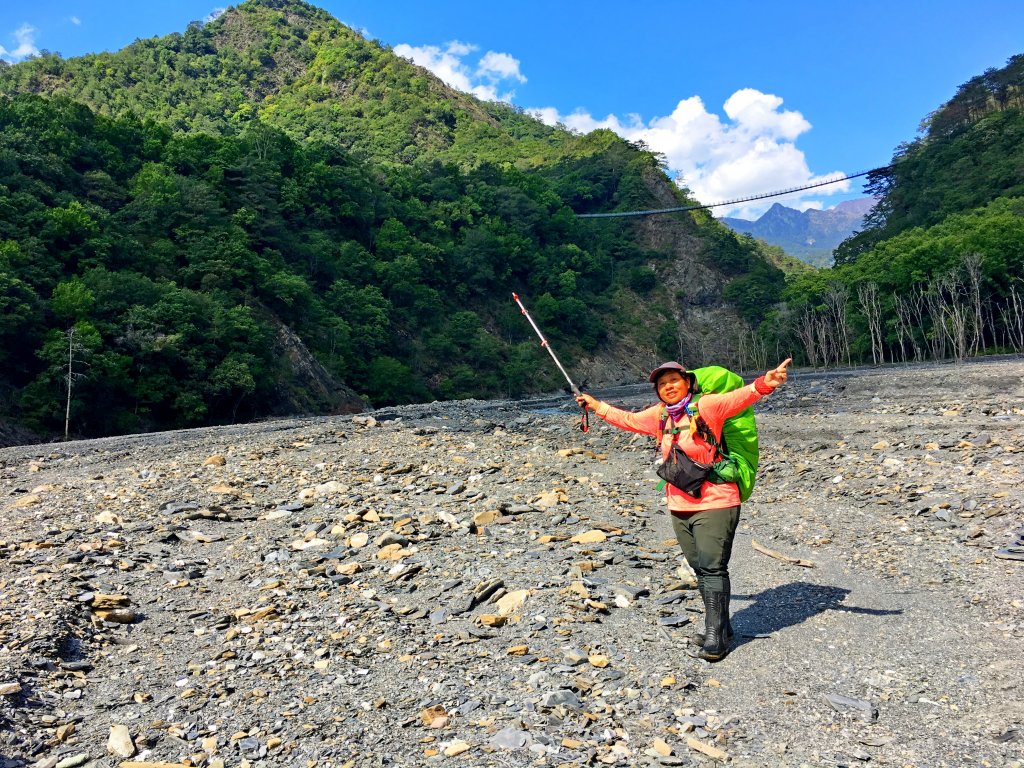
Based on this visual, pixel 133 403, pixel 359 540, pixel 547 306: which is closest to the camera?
pixel 359 540

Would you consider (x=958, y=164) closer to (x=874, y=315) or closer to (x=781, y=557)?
(x=874, y=315)

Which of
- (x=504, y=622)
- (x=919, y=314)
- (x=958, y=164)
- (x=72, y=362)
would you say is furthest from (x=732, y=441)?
(x=958, y=164)

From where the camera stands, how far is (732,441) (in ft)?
17.0

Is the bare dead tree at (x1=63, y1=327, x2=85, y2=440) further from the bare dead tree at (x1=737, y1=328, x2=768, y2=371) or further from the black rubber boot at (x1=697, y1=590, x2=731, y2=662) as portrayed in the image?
the bare dead tree at (x1=737, y1=328, x2=768, y2=371)

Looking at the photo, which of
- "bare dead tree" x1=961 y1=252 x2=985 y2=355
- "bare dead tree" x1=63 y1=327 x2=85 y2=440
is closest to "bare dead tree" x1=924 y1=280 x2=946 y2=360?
"bare dead tree" x1=961 y1=252 x2=985 y2=355

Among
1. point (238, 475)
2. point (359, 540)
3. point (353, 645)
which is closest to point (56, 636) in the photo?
point (353, 645)

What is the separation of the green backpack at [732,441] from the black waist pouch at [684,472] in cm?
11

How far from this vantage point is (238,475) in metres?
12.5

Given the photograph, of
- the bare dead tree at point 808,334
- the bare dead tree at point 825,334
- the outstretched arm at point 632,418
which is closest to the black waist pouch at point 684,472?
the outstretched arm at point 632,418

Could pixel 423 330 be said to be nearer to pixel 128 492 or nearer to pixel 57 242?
pixel 57 242

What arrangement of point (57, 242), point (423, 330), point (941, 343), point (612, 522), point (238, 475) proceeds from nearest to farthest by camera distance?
point (612, 522), point (238, 475), point (57, 242), point (941, 343), point (423, 330)

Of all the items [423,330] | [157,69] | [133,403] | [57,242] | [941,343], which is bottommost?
[941,343]

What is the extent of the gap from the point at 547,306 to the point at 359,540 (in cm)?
7996

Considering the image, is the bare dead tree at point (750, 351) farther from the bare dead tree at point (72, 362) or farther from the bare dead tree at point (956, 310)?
the bare dead tree at point (72, 362)
